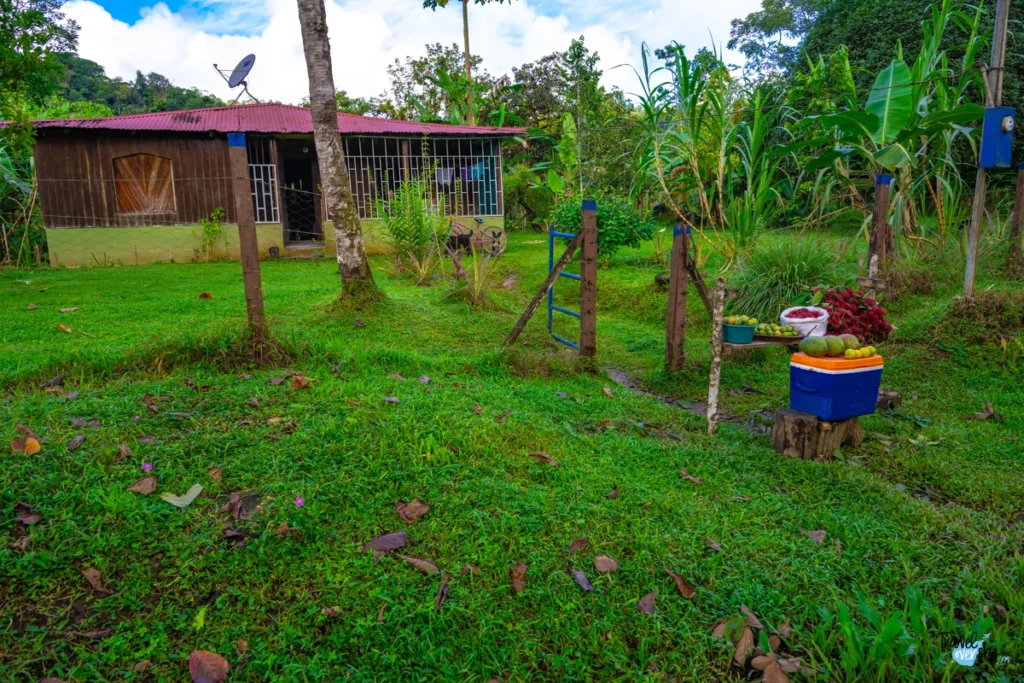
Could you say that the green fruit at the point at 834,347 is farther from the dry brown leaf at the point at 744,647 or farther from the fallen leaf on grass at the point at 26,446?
the fallen leaf on grass at the point at 26,446

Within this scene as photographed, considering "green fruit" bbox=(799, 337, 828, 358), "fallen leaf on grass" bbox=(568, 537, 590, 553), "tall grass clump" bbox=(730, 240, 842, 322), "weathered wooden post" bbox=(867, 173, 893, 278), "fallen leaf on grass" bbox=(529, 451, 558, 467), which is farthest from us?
"tall grass clump" bbox=(730, 240, 842, 322)

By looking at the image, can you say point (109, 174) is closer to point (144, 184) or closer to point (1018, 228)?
point (144, 184)

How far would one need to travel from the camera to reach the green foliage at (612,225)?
10766mm

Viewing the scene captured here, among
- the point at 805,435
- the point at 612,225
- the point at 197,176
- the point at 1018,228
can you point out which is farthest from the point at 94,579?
the point at 197,176

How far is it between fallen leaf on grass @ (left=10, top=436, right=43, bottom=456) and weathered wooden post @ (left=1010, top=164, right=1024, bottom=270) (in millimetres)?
9114

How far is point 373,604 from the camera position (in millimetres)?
2531

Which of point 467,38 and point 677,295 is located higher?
point 467,38

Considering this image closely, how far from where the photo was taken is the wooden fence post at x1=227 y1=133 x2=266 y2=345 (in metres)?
4.74

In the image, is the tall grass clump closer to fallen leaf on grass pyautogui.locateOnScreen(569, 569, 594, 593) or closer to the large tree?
fallen leaf on grass pyautogui.locateOnScreen(569, 569, 594, 593)

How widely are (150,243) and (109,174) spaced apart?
153cm

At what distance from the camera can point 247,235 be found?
4891mm

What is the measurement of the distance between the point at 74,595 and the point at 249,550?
0.61m

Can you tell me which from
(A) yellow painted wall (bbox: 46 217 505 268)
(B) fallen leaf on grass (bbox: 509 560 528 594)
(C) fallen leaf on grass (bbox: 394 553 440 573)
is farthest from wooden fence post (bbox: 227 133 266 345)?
(A) yellow painted wall (bbox: 46 217 505 268)

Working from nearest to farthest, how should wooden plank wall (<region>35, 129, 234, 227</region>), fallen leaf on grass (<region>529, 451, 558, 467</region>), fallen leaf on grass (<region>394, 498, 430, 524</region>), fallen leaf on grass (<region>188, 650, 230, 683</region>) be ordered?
fallen leaf on grass (<region>188, 650, 230, 683</region>) → fallen leaf on grass (<region>394, 498, 430, 524</region>) → fallen leaf on grass (<region>529, 451, 558, 467</region>) → wooden plank wall (<region>35, 129, 234, 227</region>)
